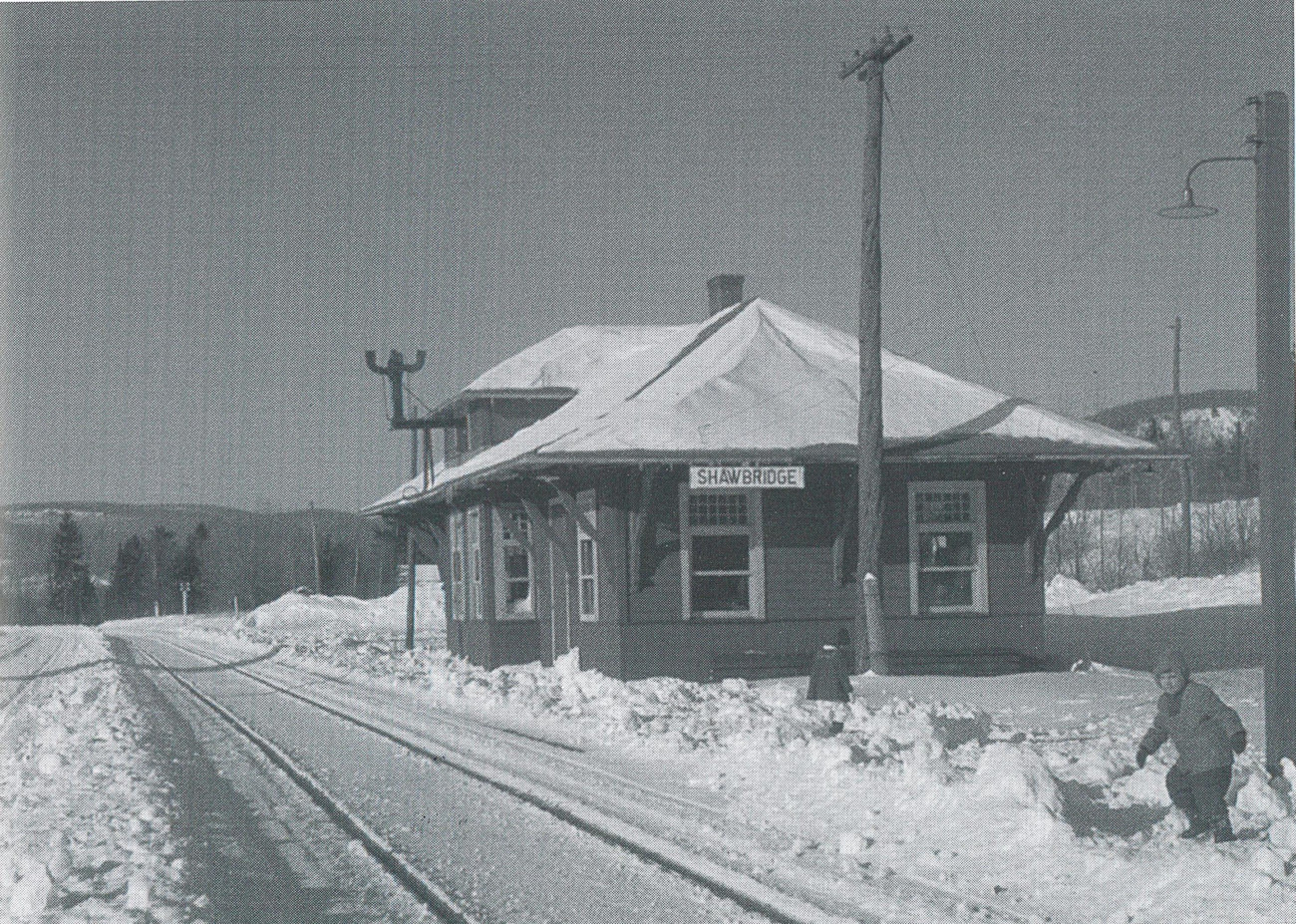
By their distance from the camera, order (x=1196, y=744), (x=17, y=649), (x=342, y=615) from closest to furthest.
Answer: (x=1196, y=744), (x=17, y=649), (x=342, y=615)

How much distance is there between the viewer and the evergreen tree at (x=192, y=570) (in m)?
126

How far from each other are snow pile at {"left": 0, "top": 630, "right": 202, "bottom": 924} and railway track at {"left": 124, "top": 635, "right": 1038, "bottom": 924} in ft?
5.32

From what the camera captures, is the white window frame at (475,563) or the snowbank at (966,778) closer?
the snowbank at (966,778)

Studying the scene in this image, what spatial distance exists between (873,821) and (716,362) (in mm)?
16862

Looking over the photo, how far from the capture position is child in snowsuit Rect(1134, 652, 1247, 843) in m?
9.34

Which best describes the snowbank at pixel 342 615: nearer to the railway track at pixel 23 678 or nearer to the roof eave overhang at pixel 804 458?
the railway track at pixel 23 678

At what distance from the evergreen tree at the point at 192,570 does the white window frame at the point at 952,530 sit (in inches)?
4075

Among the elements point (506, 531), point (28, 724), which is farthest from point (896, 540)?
point (28, 724)

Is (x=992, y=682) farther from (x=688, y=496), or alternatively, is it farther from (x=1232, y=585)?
(x=1232, y=585)

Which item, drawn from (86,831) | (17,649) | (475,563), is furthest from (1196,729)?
(17,649)

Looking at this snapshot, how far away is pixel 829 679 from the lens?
1767 cm

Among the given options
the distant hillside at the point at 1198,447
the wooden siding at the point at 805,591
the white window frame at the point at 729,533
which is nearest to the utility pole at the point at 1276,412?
the wooden siding at the point at 805,591

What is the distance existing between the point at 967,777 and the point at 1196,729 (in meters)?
2.10

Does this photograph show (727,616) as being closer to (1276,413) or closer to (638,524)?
(638,524)
